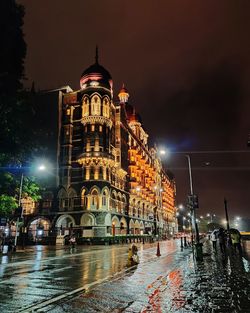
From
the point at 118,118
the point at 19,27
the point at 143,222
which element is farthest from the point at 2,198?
the point at 143,222

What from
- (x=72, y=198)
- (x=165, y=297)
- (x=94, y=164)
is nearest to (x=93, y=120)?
(x=94, y=164)

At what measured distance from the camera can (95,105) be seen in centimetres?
5512

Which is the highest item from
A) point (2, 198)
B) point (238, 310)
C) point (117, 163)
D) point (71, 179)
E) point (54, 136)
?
point (54, 136)

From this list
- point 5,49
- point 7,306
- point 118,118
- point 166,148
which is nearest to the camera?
point 7,306

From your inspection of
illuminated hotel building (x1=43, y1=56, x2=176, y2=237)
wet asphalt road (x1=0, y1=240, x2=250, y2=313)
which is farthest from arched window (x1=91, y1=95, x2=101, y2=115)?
wet asphalt road (x1=0, y1=240, x2=250, y2=313)

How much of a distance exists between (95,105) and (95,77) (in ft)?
21.3

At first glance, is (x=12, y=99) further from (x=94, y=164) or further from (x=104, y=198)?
(x=104, y=198)

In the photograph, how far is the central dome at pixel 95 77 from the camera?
57209mm

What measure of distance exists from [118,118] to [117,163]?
460 inches

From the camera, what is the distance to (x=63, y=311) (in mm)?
6352

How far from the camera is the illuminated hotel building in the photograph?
167 feet

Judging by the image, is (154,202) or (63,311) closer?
(63,311)

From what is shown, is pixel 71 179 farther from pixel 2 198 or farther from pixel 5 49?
pixel 5 49

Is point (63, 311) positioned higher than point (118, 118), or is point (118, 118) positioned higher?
point (118, 118)
